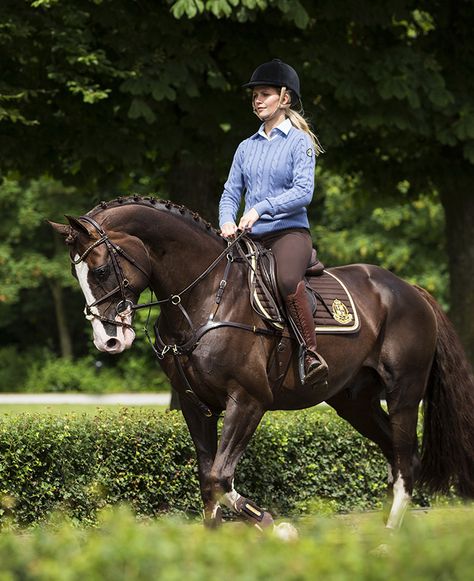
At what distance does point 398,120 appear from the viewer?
510 inches

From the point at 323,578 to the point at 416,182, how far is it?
1288 cm

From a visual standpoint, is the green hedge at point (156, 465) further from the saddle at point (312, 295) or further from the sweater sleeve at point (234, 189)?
the sweater sleeve at point (234, 189)

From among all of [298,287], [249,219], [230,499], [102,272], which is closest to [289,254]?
[298,287]

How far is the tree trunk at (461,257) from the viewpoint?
51.4ft

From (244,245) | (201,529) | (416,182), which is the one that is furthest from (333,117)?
(201,529)

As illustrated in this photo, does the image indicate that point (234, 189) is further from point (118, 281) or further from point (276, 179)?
point (118, 281)

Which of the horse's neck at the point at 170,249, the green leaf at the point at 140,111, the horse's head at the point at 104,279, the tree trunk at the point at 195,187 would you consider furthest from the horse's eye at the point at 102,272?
the tree trunk at the point at 195,187

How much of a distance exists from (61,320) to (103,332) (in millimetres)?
26936

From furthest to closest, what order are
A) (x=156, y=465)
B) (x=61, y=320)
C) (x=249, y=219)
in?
1. (x=61, y=320)
2. (x=156, y=465)
3. (x=249, y=219)

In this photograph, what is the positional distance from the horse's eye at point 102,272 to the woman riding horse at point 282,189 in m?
0.87

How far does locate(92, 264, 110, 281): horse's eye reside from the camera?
689 centimetres

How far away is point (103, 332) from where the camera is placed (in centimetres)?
683

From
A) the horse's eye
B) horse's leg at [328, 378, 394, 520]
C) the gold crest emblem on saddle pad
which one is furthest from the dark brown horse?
horse's leg at [328, 378, 394, 520]

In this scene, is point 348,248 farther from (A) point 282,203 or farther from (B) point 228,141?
(A) point 282,203
